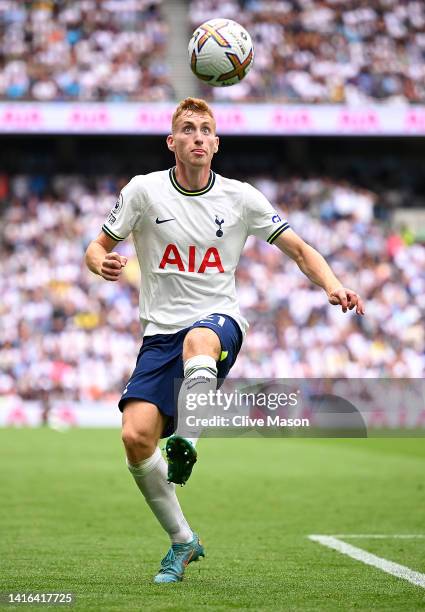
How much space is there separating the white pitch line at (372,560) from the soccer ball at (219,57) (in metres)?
3.29

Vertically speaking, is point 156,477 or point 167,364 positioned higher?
point 167,364

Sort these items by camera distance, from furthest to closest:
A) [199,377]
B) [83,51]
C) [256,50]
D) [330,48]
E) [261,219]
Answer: [330,48] → [256,50] → [83,51] → [261,219] → [199,377]

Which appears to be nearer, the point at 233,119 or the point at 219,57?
the point at 219,57

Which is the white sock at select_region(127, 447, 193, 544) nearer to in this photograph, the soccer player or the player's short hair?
the soccer player

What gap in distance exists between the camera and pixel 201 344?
611 cm

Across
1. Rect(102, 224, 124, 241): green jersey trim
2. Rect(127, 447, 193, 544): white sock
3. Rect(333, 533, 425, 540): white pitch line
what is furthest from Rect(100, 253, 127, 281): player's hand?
Rect(333, 533, 425, 540): white pitch line

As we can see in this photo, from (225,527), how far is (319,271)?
405cm

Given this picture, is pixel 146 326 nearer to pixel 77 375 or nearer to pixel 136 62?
pixel 77 375

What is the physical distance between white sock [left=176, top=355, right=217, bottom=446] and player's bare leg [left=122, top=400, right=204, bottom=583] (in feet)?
0.81

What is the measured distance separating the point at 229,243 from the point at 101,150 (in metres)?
26.3

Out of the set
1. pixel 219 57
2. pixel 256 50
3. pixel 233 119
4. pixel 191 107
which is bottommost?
pixel 191 107

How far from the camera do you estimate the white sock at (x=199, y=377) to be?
19.5 feet

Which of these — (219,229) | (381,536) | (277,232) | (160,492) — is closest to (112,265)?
(219,229)

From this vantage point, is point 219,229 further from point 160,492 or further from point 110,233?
point 160,492
